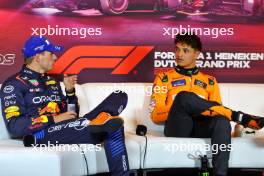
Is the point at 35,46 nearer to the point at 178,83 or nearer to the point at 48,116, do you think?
the point at 48,116

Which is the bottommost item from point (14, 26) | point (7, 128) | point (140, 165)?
point (140, 165)

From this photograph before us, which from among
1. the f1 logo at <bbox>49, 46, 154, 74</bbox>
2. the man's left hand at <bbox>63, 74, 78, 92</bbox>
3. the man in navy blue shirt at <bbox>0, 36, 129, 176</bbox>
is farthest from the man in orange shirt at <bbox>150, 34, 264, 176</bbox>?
the f1 logo at <bbox>49, 46, 154, 74</bbox>

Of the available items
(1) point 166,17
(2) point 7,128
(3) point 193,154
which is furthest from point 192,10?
(2) point 7,128

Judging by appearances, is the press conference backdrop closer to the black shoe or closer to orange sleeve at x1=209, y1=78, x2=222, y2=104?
orange sleeve at x1=209, y1=78, x2=222, y2=104

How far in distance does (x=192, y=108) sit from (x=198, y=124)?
196mm

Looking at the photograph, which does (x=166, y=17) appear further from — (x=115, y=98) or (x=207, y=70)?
(x=115, y=98)

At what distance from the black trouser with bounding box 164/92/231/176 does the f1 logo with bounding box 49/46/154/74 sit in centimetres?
108

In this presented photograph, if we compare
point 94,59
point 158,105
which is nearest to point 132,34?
point 94,59

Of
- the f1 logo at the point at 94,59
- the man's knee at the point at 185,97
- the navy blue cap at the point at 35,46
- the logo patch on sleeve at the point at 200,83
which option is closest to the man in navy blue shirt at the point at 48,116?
the navy blue cap at the point at 35,46

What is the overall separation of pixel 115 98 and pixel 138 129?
47cm

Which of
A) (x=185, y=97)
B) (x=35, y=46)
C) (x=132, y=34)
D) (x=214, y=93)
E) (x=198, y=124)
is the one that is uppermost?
(x=35, y=46)

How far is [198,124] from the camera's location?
3.64m

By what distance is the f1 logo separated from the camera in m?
4.56

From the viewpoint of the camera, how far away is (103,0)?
14.8ft
